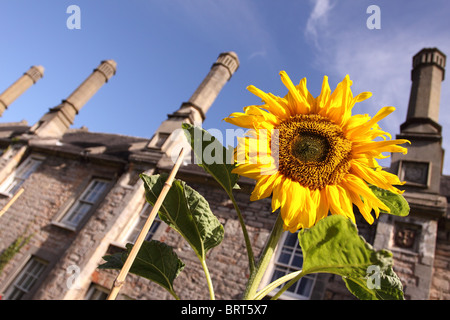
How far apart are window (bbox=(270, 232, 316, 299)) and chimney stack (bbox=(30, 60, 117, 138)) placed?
13635 millimetres

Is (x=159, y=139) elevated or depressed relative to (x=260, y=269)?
elevated

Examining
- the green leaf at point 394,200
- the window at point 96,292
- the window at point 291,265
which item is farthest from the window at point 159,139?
the green leaf at point 394,200

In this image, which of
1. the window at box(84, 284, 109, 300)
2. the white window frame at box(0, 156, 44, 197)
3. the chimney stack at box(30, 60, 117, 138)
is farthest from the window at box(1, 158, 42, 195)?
the window at box(84, 284, 109, 300)

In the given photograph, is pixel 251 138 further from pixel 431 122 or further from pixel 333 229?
pixel 431 122

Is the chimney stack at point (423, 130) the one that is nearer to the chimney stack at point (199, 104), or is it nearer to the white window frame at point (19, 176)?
the chimney stack at point (199, 104)

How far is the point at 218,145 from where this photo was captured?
3.58 feet

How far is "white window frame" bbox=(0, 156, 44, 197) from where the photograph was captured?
1238 cm

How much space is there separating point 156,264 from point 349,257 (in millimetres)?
715

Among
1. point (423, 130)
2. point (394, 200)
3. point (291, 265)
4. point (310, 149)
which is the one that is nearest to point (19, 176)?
point (291, 265)

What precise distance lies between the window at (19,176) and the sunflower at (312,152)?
1444cm

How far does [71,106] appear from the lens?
16641mm

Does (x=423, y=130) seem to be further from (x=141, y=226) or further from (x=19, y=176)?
(x=19, y=176)

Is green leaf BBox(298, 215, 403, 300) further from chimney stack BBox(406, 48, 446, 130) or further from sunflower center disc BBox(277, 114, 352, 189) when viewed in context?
chimney stack BBox(406, 48, 446, 130)

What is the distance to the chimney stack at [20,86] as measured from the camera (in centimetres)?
2147
